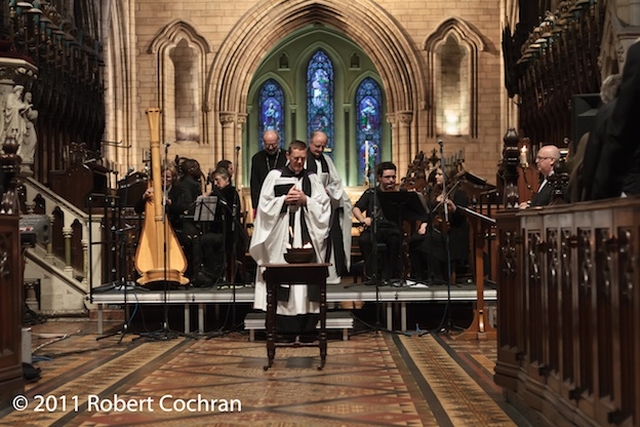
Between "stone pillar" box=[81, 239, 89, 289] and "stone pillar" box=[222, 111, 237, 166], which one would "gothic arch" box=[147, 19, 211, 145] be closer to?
"stone pillar" box=[222, 111, 237, 166]

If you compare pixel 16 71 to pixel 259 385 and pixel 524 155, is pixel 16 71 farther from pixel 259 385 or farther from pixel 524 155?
pixel 524 155

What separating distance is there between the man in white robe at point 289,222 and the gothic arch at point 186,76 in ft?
50.5

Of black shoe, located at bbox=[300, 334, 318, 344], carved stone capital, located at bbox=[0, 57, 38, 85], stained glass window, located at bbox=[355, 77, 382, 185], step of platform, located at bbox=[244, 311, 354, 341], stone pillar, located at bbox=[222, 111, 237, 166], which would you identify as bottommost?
black shoe, located at bbox=[300, 334, 318, 344]

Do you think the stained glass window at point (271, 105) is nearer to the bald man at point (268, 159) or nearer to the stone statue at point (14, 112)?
the stone statue at point (14, 112)

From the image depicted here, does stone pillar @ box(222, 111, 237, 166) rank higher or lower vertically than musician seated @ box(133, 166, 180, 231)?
higher

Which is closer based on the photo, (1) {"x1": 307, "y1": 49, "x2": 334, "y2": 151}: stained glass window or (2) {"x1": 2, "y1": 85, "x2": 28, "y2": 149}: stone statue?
(2) {"x1": 2, "y1": 85, "x2": 28, "y2": 149}: stone statue

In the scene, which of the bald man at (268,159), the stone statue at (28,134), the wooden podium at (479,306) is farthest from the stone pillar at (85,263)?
the wooden podium at (479,306)

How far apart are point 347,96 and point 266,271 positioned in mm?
23805

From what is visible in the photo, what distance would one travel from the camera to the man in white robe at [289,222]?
906 centimetres

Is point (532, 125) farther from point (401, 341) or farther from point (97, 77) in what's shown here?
point (401, 341)

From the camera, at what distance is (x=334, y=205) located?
1065 cm

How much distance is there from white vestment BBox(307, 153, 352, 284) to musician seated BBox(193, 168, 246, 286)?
1.09 metres

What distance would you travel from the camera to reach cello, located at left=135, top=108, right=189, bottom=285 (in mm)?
10394

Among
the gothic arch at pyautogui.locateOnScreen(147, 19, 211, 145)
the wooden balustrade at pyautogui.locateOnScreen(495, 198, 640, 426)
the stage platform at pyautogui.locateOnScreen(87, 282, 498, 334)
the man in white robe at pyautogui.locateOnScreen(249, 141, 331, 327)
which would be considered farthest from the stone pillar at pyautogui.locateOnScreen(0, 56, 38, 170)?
the gothic arch at pyautogui.locateOnScreen(147, 19, 211, 145)
